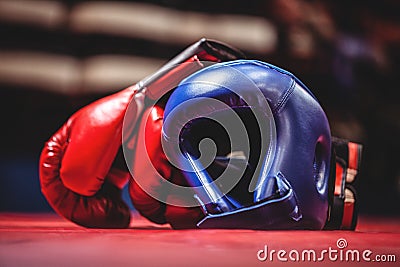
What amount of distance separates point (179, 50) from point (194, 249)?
7.30ft

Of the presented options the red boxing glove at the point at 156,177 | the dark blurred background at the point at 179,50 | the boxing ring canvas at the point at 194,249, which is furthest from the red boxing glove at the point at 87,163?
the dark blurred background at the point at 179,50

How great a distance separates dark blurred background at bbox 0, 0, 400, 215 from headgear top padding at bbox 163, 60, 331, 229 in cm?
140

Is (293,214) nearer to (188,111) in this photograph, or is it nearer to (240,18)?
(188,111)

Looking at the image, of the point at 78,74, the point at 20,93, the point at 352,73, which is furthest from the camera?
Answer: the point at 352,73

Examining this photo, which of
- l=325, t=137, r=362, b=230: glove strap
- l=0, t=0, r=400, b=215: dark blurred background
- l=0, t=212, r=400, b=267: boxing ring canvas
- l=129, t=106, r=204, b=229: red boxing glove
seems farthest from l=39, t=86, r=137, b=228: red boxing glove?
l=0, t=0, r=400, b=215: dark blurred background

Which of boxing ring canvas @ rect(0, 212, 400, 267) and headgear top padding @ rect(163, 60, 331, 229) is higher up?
headgear top padding @ rect(163, 60, 331, 229)

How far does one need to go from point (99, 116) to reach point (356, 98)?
7.11 ft

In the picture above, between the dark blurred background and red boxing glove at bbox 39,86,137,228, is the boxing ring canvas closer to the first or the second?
red boxing glove at bbox 39,86,137,228

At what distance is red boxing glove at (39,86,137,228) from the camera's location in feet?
3.28

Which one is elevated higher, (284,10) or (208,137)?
(284,10)

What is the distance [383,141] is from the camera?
2.79 meters

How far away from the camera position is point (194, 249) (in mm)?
710

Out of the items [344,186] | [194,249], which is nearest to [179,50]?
[344,186]

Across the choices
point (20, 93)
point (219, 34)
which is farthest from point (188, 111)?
point (219, 34)
